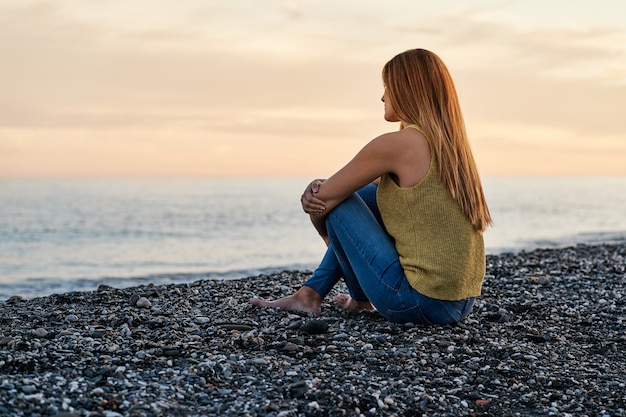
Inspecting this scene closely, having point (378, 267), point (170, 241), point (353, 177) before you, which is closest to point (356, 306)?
point (378, 267)

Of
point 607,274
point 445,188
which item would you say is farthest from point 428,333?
point 607,274

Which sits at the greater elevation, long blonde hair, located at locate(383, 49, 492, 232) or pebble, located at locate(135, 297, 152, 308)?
long blonde hair, located at locate(383, 49, 492, 232)

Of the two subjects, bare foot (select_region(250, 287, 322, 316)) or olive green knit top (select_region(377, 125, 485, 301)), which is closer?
olive green knit top (select_region(377, 125, 485, 301))

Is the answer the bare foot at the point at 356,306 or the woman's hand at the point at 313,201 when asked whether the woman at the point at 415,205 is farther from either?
the bare foot at the point at 356,306

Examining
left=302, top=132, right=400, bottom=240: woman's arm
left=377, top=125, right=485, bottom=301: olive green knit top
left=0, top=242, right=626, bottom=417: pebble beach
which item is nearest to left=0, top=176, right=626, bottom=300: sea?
left=0, top=242, right=626, bottom=417: pebble beach

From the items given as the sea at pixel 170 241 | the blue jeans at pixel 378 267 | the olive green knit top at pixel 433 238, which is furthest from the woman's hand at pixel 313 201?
the sea at pixel 170 241

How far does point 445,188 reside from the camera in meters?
4.62

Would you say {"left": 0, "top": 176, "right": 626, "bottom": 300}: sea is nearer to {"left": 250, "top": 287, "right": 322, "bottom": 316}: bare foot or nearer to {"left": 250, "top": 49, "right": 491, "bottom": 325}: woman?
{"left": 250, "top": 287, "right": 322, "bottom": 316}: bare foot

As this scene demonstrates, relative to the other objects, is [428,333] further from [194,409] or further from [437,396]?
[194,409]

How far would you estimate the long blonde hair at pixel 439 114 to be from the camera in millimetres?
4598

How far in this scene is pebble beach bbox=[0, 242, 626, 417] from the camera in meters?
3.67

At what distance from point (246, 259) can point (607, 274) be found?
10499 millimetres

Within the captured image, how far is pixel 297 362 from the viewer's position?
14.4 ft

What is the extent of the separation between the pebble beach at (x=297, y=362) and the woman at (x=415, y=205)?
0.37 m
